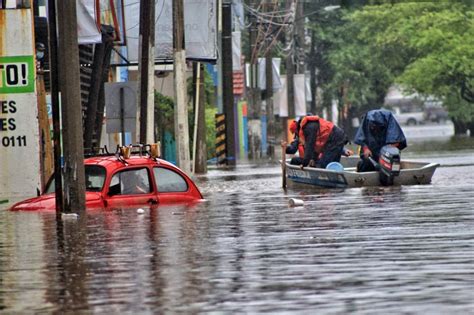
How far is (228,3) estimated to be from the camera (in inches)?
1964

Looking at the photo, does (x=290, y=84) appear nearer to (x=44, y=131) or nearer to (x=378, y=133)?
(x=44, y=131)

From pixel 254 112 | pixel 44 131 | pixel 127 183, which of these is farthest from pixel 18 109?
pixel 254 112

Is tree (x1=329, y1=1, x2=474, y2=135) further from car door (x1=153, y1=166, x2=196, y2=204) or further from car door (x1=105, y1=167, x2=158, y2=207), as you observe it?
car door (x1=105, y1=167, x2=158, y2=207)

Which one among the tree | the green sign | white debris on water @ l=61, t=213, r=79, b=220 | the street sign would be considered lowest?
white debris on water @ l=61, t=213, r=79, b=220

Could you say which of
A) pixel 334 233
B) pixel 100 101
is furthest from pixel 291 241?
pixel 100 101

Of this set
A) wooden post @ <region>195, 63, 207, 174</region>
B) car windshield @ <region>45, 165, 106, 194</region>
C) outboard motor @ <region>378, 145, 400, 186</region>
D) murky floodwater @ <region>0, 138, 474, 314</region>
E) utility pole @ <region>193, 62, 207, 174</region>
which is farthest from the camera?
wooden post @ <region>195, 63, 207, 174</region>

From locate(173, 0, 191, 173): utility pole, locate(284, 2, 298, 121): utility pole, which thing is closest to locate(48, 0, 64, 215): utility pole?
locate(173, 0, 191, 173): utility pole

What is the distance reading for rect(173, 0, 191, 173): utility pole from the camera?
36406 mm

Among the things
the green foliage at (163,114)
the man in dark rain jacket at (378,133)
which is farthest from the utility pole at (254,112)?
the man in dark rain jacket at (378,133)

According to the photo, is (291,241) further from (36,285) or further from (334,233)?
(36,285)

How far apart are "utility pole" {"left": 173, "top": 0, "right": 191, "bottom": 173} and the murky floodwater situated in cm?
1406

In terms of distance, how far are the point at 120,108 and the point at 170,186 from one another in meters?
7.74

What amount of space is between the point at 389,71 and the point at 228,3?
36393 mm

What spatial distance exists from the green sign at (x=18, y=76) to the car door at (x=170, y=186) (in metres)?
4.93
